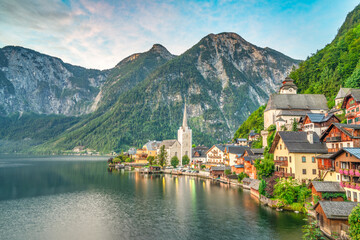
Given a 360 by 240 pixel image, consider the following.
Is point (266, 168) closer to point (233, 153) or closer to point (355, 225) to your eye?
point (355, 225)

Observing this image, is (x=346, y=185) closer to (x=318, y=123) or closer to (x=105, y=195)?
(x=318, y=123)

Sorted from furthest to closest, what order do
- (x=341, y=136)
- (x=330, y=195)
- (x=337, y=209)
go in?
1. (x=341, y=136)
2. (x=330, y=195)
3. (x=337, y=209)

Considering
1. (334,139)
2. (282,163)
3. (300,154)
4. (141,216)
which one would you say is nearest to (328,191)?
(334,139)

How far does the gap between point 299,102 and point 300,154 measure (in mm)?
39842

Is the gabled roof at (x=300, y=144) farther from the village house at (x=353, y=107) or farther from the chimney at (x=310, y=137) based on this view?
the village house at (x=353, y=107)

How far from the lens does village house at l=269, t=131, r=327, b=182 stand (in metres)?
47.8

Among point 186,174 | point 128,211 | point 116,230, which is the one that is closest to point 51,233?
point 116,230

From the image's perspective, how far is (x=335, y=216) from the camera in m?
31.2

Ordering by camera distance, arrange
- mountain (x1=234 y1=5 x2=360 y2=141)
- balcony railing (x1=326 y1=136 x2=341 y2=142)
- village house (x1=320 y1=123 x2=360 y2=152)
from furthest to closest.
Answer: mountain (x1=234 y1=5 x2=360 y2=141)
balcony railing (x1=326 y1=136 x2=341 y2=142)
village house (x1=320 y1=123 x2=360 y2=152)

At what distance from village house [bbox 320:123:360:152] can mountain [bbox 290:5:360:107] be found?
35801 millimetres

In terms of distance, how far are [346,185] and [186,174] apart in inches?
3127

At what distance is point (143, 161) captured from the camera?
158250 mm

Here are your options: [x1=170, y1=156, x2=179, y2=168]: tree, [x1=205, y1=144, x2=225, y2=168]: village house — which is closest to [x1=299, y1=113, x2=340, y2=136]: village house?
[x1=205, y1=144, x2=225, y2=168]: village house

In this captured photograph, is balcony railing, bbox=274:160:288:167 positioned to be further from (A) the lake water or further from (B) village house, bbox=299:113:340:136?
(B) village house, bbox=299:113:340:136
